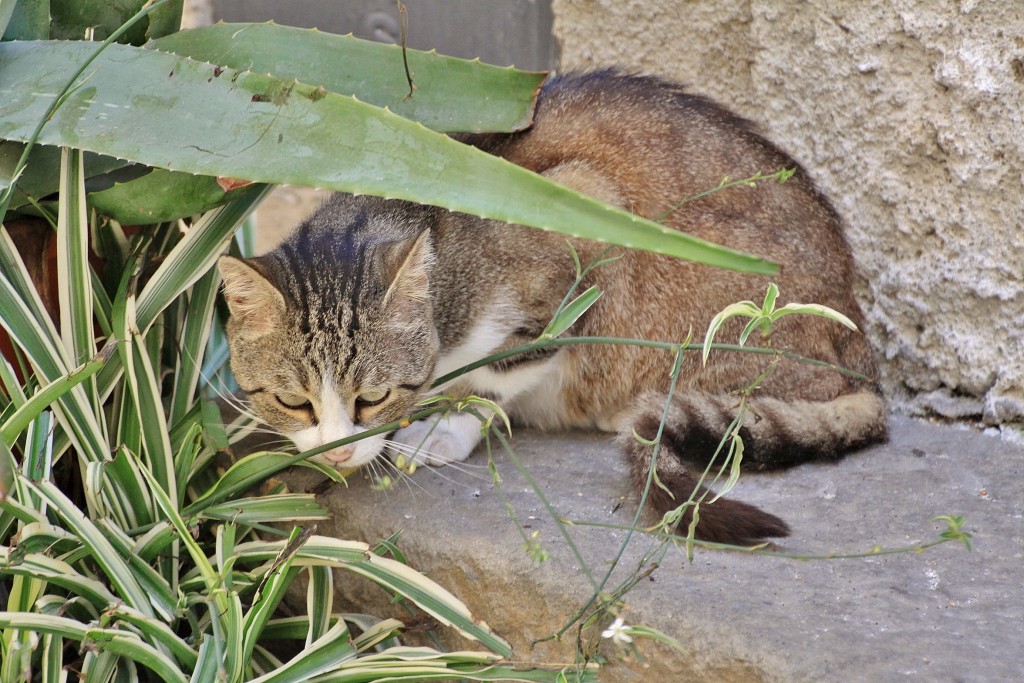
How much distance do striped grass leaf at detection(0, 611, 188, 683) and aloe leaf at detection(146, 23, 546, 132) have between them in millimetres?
1092

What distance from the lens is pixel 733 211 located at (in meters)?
2.58

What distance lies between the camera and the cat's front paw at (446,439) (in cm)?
244

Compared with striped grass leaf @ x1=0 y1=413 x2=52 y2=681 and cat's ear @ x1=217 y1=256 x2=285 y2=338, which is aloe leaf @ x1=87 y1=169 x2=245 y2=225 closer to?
cat's ear @ x1=217 y1=256 x2=285 y2=338

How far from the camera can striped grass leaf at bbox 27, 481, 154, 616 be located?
1.93 m

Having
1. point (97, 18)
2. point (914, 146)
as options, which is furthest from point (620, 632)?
point (97, 18)

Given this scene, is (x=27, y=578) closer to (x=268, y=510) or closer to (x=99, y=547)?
(x=99, y=547)

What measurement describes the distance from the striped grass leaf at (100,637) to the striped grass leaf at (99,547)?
10 cm

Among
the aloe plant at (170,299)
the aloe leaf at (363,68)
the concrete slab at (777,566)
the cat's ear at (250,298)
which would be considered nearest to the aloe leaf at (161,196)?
the aloe plant at (170,299)

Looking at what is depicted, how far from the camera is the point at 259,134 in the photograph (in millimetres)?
1842

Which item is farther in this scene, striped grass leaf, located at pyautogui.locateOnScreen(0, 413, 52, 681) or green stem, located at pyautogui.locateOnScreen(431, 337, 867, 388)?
striped grass leaf, located at pyautogui.locateOnScreen(0, 413, 52, 681)

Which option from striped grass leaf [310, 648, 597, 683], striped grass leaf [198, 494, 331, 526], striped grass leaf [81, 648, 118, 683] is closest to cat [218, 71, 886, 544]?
striped grass leaf [198, 494, 331, 526]

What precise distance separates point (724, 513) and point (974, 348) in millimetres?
1052

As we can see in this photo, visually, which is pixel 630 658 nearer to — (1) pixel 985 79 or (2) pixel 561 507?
(2) pixel 561 507

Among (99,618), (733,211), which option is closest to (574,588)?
(99,618)
